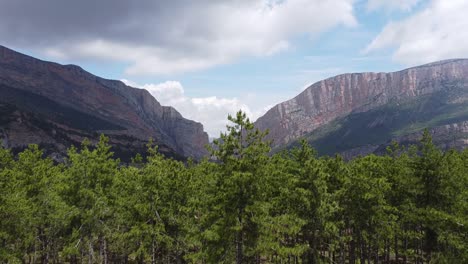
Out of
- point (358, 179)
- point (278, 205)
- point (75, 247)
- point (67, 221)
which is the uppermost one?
point (358, 179)

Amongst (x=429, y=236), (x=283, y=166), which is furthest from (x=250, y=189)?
(x=429, y=236)

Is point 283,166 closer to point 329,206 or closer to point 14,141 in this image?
point 329,206

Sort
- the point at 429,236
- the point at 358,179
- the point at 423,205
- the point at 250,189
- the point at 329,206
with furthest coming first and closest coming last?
the point at 429,236, the point at 423,205, the point at 358,179, the point at 329,206, the point at 250,189

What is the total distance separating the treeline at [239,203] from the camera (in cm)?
2353

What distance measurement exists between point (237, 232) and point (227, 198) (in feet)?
7.80

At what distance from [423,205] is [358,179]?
7.94m

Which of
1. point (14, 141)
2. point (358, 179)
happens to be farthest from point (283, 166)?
point (14, 141)

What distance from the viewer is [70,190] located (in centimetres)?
3173

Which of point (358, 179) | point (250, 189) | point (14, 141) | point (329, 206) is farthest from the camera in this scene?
point (14, 141)

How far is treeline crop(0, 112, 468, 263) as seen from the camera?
2353 cm

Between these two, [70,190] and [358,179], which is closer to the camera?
[358,179]

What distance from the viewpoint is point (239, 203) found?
76.9 feet

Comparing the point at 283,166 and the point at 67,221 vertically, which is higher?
the point at 283,166

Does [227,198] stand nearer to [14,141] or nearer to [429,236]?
[429,236]
